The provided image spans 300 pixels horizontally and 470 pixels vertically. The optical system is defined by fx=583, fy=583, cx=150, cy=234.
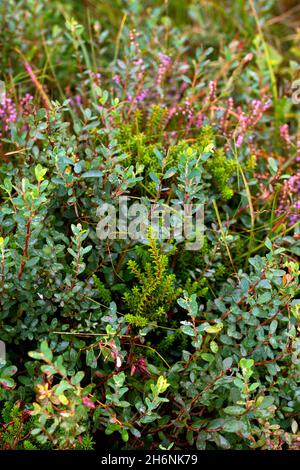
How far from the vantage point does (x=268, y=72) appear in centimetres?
270

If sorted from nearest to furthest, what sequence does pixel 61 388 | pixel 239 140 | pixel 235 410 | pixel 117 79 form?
pixel 61 388 → pixel 235 410 → pixel 239 140 → pixel 117 79

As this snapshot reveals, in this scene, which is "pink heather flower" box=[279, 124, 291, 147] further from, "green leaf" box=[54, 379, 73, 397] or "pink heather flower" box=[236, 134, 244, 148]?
"green leaf" box=[54, 379, 73, 397]

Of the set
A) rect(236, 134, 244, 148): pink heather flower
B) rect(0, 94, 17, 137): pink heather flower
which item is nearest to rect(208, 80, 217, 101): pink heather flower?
rect(236, 134, 244, 148): pink heather flower

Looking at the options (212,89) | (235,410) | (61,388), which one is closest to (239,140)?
(212,89)

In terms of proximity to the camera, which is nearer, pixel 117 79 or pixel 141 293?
pixel 141 293

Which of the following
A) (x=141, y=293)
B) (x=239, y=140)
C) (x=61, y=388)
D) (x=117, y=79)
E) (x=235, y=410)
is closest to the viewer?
(x=61, y=388)

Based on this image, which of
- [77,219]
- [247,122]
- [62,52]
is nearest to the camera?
[77,219]

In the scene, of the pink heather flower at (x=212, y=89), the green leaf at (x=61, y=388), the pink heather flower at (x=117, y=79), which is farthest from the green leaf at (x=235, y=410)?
the pink heather flower at (x=117, y=79)

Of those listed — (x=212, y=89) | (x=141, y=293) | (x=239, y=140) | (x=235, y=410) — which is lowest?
(x=235, y=410)

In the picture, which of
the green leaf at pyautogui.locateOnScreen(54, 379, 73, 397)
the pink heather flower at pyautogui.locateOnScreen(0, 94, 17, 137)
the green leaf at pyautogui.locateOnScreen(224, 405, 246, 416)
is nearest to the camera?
the green leaf at pyautogui.locateOnScreen(54, 379, 73, 397)

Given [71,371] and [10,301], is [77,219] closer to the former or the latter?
[10,301]

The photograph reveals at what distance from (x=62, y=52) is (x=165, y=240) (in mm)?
1428

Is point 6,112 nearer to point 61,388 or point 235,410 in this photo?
point 61,388
